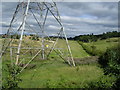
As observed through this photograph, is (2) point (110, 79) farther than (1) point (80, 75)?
→ No

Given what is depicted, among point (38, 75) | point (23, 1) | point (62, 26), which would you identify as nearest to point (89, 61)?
point (62, 26)

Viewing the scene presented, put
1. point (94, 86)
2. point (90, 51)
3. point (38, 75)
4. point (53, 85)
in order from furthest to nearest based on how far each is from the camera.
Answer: point (90, 51) → point (38, 75) → point (94, 86) → point (53, 85)

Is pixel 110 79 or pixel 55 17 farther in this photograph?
pixel 55 17

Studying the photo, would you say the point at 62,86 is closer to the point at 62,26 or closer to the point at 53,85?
the point at 53,85

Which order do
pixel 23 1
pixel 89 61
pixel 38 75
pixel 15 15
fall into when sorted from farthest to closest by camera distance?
pixel 89 61
pixel 15 15
pixel 23 1
pixel 38 75

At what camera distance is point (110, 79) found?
9.91m

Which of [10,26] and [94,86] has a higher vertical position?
[10,26]

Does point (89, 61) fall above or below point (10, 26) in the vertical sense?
below

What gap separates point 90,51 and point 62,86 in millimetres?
28118

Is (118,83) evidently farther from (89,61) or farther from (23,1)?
(89,61)

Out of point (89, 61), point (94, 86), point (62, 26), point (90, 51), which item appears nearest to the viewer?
point (94, 86)

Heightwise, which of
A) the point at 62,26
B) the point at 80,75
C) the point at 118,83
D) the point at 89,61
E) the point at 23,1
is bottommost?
the point at 89,61

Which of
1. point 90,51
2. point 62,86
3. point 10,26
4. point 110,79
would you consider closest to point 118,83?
point 110,79

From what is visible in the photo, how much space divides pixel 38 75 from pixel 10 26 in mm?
5135
